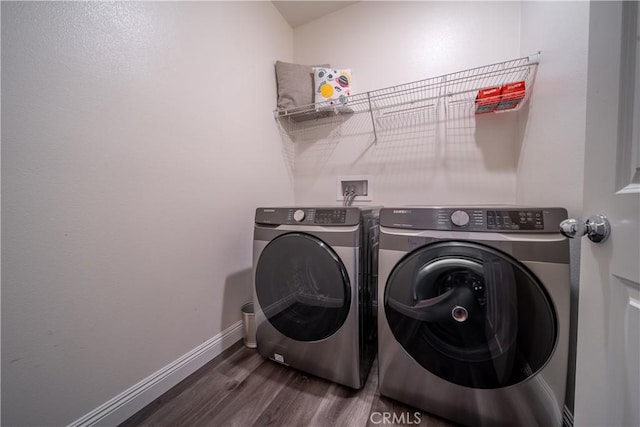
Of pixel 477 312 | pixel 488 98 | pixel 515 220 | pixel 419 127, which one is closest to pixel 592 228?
pixel 515 220

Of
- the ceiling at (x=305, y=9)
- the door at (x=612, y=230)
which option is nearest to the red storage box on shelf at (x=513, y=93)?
the door at (x=612, y=230)

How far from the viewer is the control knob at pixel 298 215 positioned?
0.97m

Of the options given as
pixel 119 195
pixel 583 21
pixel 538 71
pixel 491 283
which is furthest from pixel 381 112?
pixel 119 195

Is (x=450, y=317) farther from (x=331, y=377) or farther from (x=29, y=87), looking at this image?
(x=29, y=87)

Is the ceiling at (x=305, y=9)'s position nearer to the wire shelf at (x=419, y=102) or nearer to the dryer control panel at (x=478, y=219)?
the wire shelf at (x=419, y=102)

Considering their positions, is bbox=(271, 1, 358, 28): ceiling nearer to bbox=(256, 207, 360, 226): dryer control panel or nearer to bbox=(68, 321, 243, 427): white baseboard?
bbox=(256, 207, 360, 226): dryer control panel

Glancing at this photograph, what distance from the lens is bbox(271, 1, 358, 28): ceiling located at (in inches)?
60.8

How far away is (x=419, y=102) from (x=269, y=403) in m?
1.76

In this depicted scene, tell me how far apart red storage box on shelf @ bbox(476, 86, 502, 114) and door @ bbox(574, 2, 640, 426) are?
65cm

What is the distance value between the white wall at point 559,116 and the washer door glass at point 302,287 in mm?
790

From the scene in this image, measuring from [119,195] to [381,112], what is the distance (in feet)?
4.87

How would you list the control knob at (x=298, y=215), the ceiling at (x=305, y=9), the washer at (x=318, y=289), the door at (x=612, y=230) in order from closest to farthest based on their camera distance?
1. the door at (x=612, y=230)
2. the washer at (x=318, y=289)
3. the control knob at (x=298, y=215)
4. the ceiling at (x=305, y=9)

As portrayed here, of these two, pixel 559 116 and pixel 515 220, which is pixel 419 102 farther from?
pixel 515 220

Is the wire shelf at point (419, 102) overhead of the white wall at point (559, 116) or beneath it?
overhead
